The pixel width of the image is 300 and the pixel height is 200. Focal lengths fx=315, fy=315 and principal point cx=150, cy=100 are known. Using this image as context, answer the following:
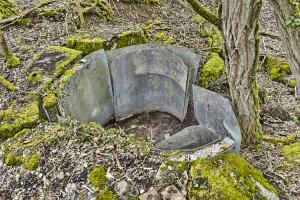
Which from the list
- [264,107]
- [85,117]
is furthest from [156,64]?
[264,107]

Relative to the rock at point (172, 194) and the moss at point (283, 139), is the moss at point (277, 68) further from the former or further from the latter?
the rock at point (172, 194)

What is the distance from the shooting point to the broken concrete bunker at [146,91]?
5074mm

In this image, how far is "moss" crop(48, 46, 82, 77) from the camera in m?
5.53

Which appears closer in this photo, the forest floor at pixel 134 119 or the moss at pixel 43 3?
the forest floor at pixel 134 119

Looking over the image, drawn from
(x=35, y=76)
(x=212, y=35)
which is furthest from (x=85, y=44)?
(x=212, y=35)

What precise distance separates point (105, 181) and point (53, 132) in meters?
1.20

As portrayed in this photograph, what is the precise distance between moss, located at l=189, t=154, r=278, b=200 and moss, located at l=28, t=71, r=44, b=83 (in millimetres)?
3107

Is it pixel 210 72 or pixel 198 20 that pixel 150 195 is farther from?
pixel 198 20

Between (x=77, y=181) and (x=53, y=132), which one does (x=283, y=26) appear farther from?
(x=53, y=132)

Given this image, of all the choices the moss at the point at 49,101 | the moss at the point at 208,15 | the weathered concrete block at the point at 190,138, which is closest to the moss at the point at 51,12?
the moss at the point at 49,101

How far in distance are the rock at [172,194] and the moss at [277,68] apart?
4118mm

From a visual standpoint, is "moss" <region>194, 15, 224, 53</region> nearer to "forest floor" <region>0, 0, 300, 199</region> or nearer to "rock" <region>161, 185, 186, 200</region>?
"forest floor" <region>0, 0, 300, 199</region>

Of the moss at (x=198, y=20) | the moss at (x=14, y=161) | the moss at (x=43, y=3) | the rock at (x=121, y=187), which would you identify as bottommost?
the rock at (x=121, y=187)

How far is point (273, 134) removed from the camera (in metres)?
5.12
